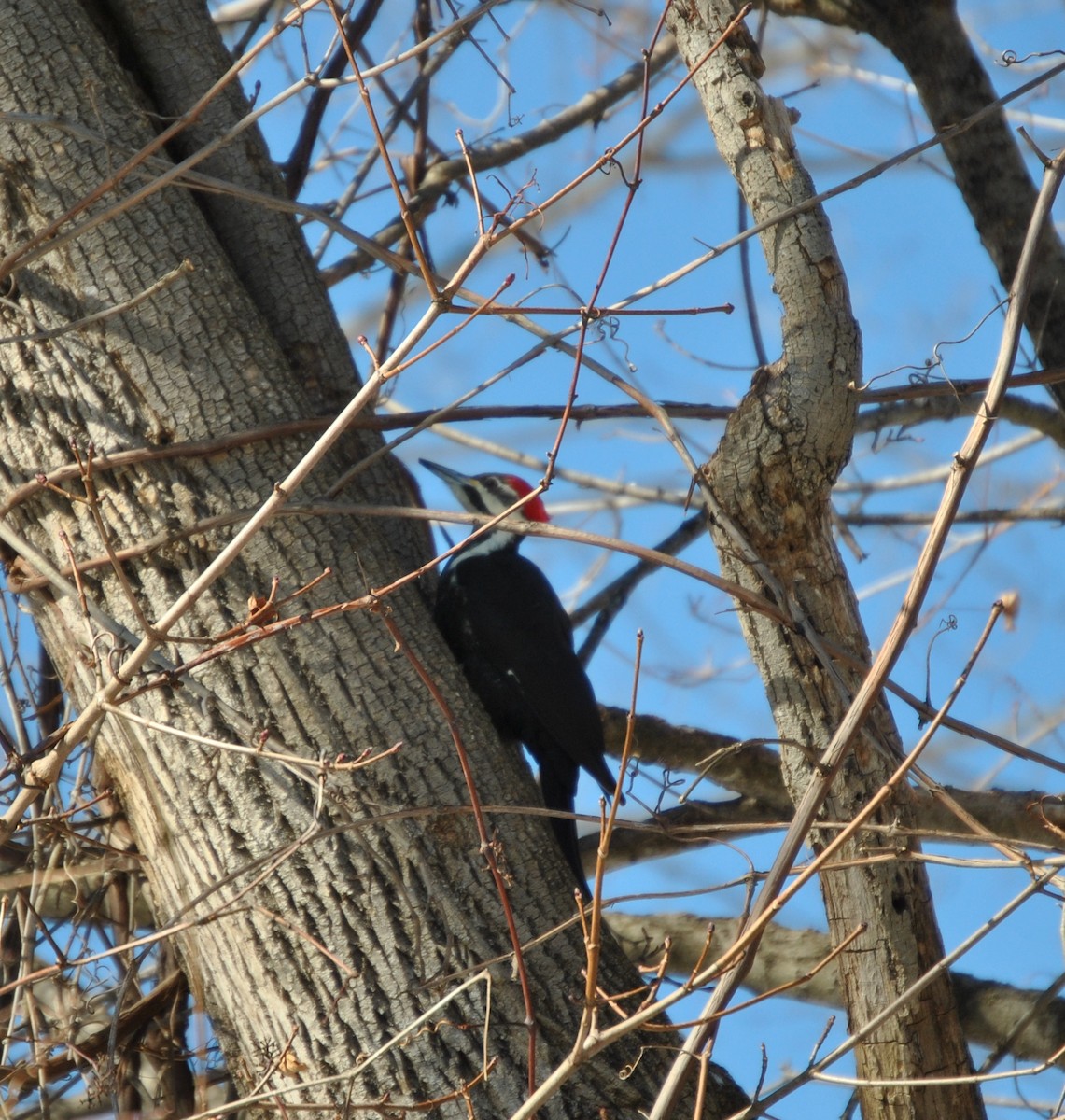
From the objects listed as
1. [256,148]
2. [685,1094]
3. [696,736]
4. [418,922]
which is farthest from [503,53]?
[685,1094]

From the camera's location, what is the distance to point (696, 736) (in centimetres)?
356

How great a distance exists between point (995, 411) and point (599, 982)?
4.53ft

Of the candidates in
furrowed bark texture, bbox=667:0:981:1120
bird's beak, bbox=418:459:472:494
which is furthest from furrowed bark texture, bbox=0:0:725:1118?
bird's beak, bbox=418:459:472:494

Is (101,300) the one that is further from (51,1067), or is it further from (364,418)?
(51,1067)

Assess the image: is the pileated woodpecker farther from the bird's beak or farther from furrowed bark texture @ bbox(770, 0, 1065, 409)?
furrowed bark texture @ bbox(770, 0, 1065, 409)

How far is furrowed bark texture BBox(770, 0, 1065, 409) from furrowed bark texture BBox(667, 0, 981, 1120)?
1.38 m

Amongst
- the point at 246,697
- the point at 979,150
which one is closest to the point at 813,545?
the point at 246,697

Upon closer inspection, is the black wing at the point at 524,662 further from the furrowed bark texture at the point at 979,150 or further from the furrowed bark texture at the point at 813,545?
the furrowed bark texture at the point at 979,150

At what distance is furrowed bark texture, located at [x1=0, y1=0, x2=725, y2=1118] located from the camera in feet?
7.52

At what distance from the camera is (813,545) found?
95.2 inches

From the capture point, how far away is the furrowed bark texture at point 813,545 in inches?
92.0

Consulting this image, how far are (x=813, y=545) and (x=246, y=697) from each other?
1128mm

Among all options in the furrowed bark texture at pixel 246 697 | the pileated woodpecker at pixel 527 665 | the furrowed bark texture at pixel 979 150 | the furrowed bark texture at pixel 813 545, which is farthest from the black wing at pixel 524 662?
the furrowed bark texture at pixel 979 150

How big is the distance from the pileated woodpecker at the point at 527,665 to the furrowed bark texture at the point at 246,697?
23.7 inches
